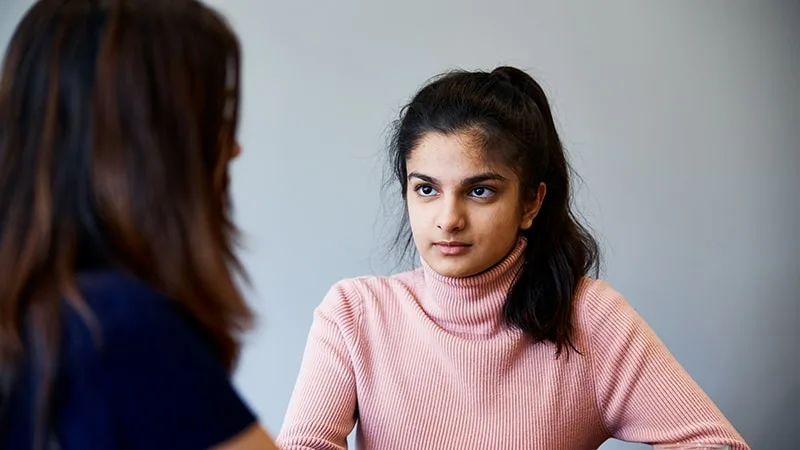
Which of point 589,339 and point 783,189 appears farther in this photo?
point 783,189

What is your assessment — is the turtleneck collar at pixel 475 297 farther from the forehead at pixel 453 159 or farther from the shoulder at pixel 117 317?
the shoulder at pixel 117 317

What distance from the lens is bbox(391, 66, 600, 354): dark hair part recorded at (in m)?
1.27

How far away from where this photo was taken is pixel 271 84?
1.63 meters

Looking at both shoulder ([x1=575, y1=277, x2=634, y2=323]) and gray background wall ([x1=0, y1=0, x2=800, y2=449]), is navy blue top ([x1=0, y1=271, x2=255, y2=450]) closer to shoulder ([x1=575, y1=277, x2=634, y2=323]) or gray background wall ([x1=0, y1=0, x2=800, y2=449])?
shoulder ([x1=575, y1=277, x2=634, y2=323])

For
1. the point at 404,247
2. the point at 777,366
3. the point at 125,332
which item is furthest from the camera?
the point at 777,366

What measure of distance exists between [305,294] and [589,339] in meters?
0.60

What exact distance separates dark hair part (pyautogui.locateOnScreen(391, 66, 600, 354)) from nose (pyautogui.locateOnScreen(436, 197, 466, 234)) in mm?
90

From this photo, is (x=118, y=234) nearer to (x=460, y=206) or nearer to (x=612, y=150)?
(x=460, y=206)

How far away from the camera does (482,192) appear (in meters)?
1.25

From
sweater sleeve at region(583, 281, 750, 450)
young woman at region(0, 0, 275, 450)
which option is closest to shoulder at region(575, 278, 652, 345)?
sweater sleeve at region(583, 281, 750, 450)

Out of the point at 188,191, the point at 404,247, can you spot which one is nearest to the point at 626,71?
the point at 404,247

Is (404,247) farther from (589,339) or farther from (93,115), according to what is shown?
(93,115)

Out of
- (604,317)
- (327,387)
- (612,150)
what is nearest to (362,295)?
(327,387)

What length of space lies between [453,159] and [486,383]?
1.13 ft
